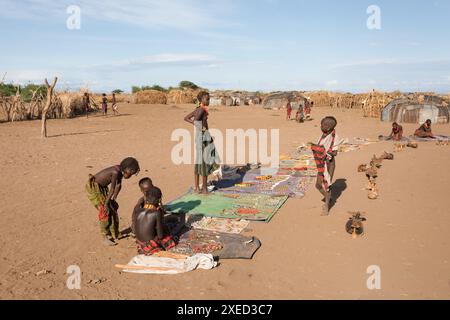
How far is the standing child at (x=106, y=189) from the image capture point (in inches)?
180

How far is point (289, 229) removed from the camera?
208 inches

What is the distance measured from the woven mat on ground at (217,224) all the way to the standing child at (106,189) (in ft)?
3.76

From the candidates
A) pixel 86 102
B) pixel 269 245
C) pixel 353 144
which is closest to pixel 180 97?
pixel 86 102

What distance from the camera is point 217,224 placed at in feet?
17.8

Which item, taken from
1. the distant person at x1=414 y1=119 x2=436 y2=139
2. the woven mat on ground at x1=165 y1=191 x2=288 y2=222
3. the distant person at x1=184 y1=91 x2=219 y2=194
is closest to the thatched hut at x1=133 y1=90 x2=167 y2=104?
the distant person at x1=414 y1=119 x2=436 y2=139

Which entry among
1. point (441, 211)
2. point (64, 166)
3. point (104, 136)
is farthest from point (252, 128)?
point (441, 211)

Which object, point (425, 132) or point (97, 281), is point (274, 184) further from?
point (425, 132)

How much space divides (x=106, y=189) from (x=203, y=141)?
2.29 m

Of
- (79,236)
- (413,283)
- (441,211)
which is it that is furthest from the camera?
(441,211)

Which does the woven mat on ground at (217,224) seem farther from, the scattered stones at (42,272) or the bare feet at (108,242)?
the scattered stones at (42,272)

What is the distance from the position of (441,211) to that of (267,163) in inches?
187

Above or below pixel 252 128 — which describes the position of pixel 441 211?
below
